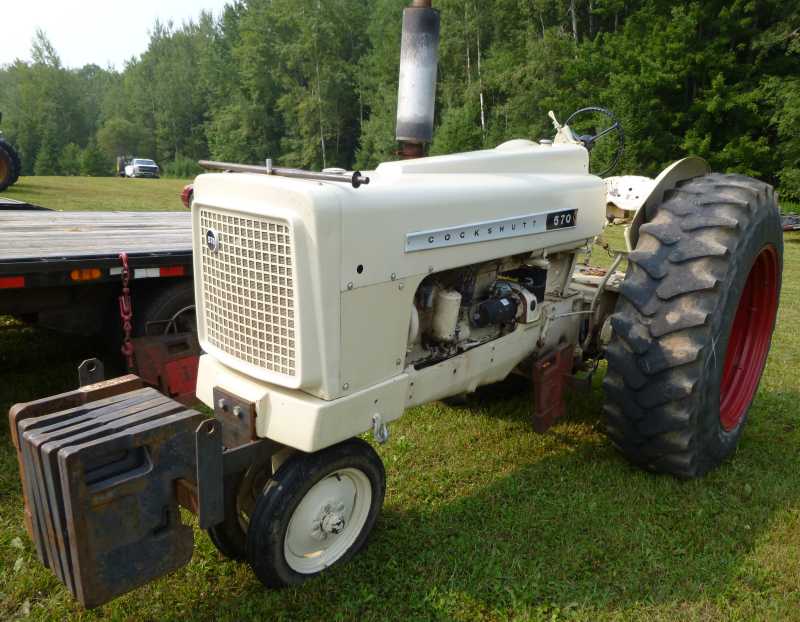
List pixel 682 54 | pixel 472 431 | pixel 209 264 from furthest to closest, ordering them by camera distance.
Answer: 1. pixel 682 54
2. pixel 472 431
3. pixel 209 264

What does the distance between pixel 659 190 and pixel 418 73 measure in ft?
5.03

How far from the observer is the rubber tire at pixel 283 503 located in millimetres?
2287

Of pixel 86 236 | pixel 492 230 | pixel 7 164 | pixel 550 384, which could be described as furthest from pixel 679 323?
pixel 7 164

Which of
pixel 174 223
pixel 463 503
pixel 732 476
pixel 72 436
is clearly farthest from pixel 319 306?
pixel 174 223

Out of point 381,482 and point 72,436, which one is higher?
point 72,436

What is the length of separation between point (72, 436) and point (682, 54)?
23.9m

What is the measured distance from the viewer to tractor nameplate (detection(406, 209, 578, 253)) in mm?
2521

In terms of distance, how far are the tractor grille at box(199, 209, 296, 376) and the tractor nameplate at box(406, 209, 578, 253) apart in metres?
0.51

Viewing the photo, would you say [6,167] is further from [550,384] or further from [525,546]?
[525,546]

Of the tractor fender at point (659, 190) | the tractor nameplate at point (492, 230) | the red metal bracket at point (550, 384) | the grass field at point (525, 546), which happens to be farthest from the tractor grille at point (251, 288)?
the tractor fender at point (659, 190)

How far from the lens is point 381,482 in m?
2.67

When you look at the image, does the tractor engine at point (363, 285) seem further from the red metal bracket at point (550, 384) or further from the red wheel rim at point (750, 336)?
the red wheel rim at point (750, 336)

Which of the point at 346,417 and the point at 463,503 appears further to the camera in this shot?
the point at 463,503

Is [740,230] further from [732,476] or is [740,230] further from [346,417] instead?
[346,417]
